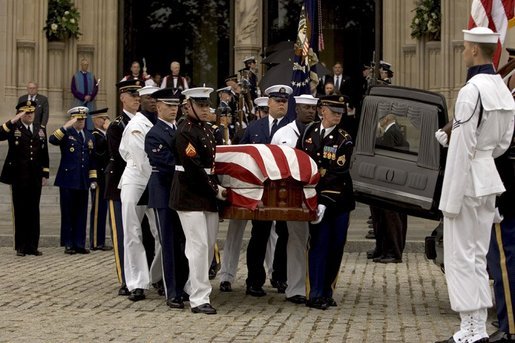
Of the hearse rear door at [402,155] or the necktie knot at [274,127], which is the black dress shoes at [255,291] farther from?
the hearse rear door at [402,155]

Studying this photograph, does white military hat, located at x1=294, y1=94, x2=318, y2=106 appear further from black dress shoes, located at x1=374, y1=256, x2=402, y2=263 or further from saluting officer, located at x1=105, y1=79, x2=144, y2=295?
black dress shoes, located at x1=374, y1=256, x2=402, y2=263

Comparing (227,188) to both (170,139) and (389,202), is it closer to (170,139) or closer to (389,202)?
(170,139)

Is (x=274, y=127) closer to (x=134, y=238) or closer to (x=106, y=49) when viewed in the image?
(x=134, y=238)

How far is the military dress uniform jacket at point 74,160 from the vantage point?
1753 cm

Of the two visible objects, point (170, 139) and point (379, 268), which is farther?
point (379, 268)

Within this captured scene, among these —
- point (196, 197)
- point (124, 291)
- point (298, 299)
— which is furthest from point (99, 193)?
point (196, 197)

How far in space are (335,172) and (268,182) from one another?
24.7 inches

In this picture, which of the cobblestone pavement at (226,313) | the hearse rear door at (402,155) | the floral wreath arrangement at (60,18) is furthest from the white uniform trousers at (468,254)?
the floral wreath arrangement at (60,18)

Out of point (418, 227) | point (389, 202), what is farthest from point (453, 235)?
point (418, 227)

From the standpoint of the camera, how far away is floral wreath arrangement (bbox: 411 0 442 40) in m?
25.9

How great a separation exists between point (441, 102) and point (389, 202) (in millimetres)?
935

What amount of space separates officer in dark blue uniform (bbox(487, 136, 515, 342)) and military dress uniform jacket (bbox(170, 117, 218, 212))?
285cm

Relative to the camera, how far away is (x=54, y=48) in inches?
1075

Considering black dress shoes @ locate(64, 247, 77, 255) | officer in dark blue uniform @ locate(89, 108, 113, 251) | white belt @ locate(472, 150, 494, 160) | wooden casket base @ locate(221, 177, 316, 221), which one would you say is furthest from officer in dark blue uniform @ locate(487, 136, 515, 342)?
officer in dark blue uniform @ locate(89, 108, 113, 251)
